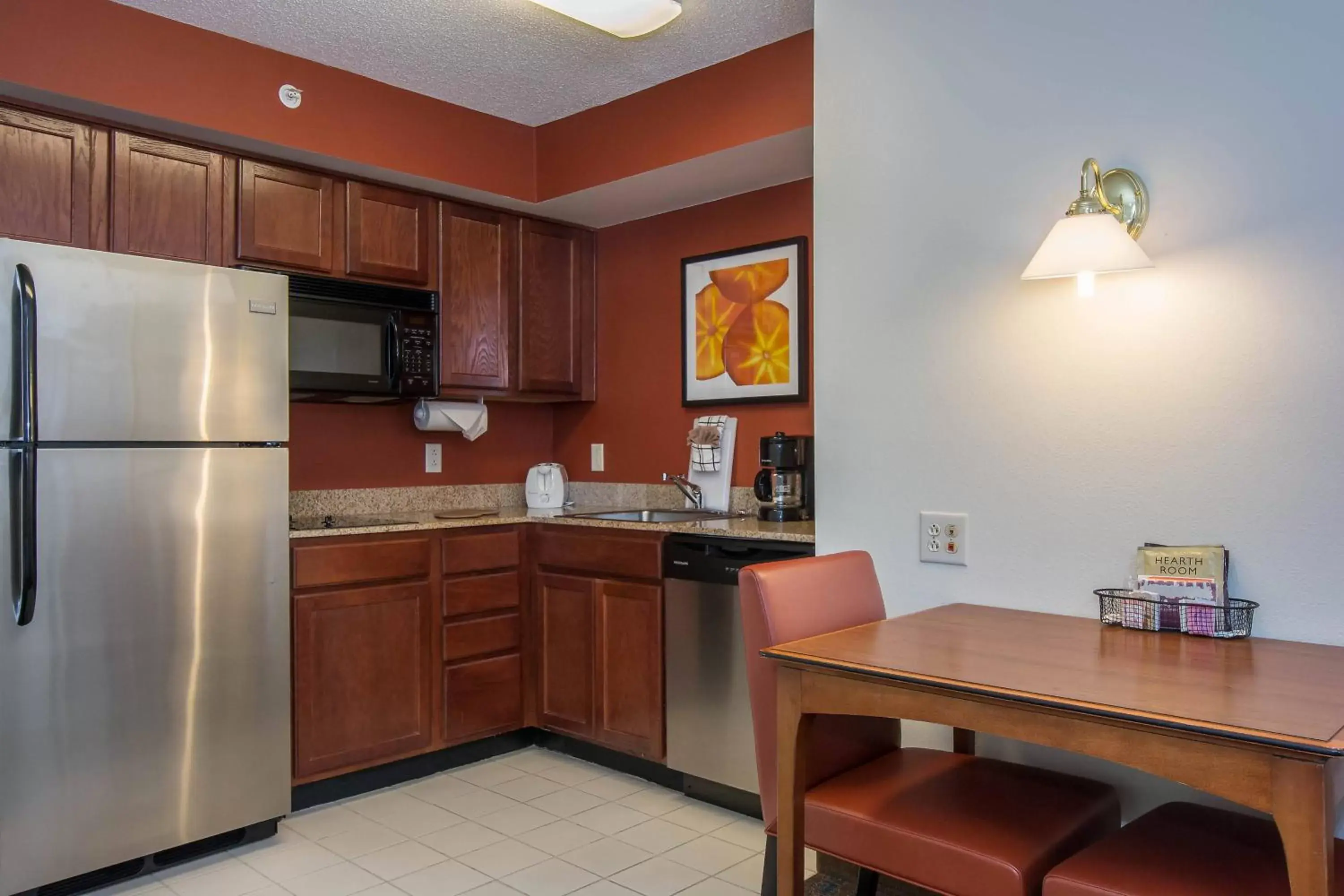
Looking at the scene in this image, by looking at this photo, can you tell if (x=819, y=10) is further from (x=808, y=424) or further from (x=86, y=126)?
(x=86, y=126)

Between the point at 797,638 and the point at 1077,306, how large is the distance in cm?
95

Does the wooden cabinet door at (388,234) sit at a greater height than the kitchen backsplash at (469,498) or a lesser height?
greater

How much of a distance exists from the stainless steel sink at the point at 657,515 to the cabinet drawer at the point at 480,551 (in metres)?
0.27

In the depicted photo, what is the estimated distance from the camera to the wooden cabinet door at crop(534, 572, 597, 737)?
334cm

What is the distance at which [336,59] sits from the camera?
121 inches

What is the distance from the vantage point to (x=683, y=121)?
3.18 m

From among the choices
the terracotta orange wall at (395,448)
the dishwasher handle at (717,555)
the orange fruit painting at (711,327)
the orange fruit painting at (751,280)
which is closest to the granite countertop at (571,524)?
the dishwasher handle at (717,555)

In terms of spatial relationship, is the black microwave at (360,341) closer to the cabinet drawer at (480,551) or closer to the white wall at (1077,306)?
the cabinet drawer at (480,551)

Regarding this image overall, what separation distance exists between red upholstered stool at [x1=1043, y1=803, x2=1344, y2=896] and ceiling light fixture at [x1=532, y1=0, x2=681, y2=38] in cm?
226

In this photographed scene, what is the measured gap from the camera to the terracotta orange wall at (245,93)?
2.51 metres

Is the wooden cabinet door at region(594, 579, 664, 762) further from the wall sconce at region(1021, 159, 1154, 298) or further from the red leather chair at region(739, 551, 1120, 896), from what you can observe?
the wall sconce at region(1021, 159, 1154, 298)

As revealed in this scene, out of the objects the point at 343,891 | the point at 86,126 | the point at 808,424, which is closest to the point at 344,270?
the point at 86,126

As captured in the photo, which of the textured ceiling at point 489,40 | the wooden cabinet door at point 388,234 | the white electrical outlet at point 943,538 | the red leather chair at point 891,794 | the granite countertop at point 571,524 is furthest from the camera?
the wooden cabinet door at point 388,234

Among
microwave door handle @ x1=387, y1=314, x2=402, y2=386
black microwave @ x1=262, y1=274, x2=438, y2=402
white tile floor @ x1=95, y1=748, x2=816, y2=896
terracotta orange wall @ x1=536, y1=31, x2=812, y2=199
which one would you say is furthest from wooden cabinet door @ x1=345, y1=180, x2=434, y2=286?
white tile floor @ x1=95, y1=748, x2=816, y2=896
